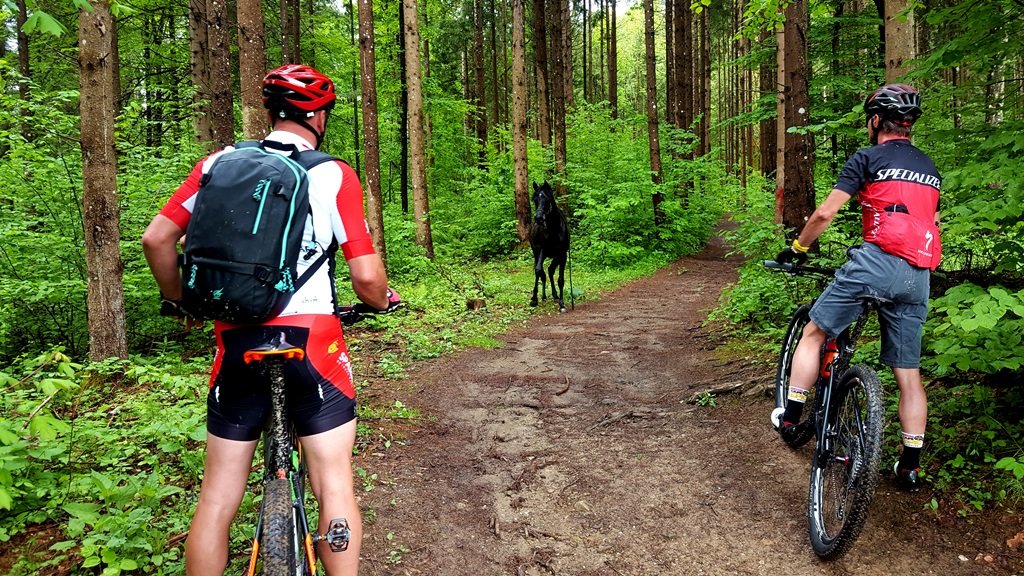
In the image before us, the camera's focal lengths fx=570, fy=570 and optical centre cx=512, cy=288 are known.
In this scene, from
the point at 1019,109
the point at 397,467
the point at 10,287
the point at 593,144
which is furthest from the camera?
the point at 593,144

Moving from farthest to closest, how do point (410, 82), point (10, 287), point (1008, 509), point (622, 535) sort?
point (410, 82) → point (10, 287) → point (622, 535) → point (1008, 509)

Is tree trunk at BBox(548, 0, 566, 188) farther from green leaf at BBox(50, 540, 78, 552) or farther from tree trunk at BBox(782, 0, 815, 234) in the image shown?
green leaf at BBox(50, 540, 78, 552)

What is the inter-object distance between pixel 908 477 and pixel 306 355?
3411mm

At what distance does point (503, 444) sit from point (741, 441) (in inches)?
76.8

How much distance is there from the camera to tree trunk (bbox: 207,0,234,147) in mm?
7566

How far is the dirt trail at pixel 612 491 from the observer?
3117 mm

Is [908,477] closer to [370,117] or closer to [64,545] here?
[64,545]

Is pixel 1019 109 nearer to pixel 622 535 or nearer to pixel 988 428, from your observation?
pixel 988 428

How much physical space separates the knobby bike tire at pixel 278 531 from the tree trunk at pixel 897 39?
5604mm

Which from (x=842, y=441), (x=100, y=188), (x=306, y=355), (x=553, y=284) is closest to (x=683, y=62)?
(x=553, y=284)

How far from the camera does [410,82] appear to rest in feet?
45.3

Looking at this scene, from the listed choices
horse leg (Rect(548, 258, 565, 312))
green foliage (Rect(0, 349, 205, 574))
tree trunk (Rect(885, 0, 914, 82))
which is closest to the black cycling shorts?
green foliage (Rect(0, 349, 205, 574))

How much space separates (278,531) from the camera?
177 cm

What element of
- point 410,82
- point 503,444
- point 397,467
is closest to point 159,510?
point 397,467
